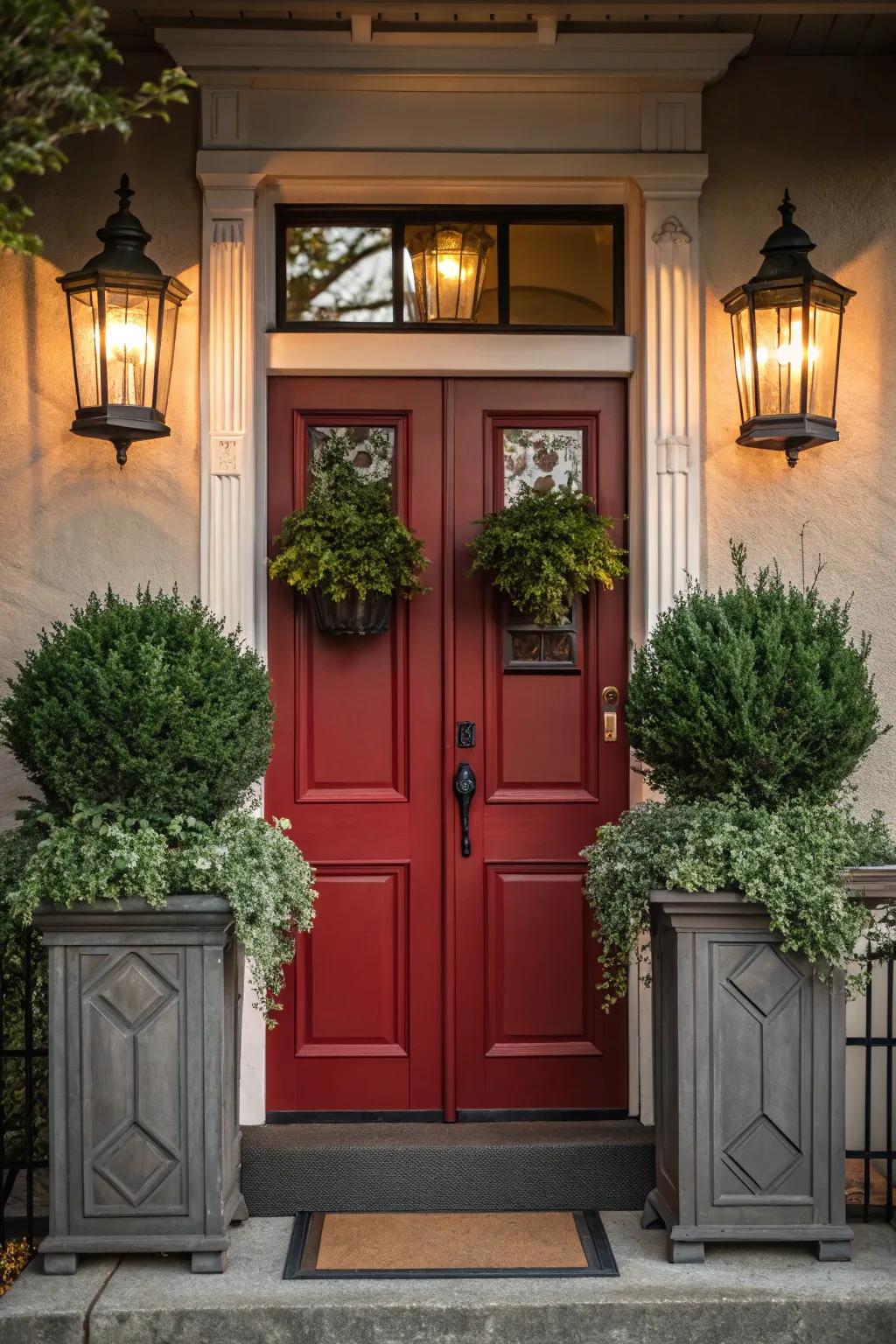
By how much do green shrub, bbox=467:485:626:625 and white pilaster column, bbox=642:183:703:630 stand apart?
7.7 inches

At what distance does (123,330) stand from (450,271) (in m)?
1.27

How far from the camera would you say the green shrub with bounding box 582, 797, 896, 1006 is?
356 centimetres

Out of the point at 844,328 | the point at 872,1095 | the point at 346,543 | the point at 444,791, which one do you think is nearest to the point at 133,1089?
the point at 444,791

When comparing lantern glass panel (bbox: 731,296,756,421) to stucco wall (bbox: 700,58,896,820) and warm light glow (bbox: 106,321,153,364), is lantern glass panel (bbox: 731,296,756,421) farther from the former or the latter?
warm light glow (bbox: 106,321,153,364)

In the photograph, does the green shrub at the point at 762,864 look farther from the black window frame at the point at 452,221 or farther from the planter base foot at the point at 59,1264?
the black window frame at the point at 452,221

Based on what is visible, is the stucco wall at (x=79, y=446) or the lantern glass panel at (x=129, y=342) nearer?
the lantern glass panel at (x=129, y=342)

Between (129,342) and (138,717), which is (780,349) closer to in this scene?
(129,342)

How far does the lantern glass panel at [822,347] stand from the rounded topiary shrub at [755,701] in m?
0.90

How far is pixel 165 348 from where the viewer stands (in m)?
4.42

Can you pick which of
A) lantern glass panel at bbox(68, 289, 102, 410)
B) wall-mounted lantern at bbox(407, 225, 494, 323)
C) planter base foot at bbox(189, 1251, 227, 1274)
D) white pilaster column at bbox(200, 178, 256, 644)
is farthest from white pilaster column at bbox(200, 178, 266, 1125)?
planter base foot at bbox(189, 1251, 227, 1274)

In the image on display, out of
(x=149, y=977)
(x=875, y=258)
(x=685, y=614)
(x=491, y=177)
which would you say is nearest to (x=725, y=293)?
(x=875, y=258)

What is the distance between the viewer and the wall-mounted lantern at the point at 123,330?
167 inches

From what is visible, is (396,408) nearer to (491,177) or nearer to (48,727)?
(491,177)

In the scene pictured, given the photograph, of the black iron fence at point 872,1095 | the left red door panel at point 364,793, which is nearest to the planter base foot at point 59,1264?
the left red door panel at point 364,793
